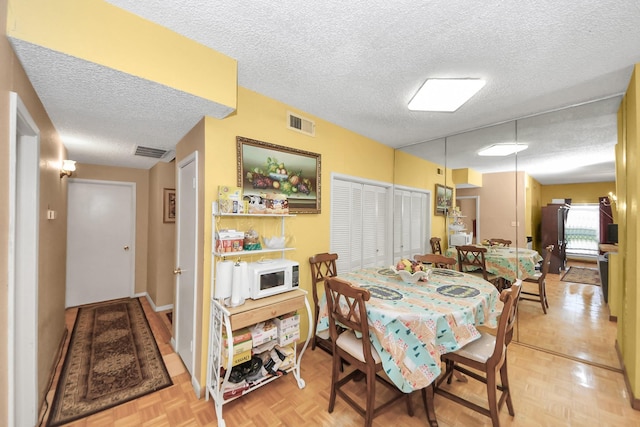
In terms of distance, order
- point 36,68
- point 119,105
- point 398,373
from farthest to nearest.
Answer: point 119,105
point 398,373
point 36,68

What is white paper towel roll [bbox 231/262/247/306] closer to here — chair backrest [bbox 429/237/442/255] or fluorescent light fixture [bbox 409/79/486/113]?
fluorescent light fixture [bbox 409/79/486/113]

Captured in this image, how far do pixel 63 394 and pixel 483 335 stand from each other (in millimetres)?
3398

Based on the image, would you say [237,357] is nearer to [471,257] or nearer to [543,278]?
[471,257]

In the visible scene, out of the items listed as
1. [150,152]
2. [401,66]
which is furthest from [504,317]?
[150,152]

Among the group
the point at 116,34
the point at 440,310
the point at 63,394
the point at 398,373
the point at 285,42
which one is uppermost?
the point at 285,42

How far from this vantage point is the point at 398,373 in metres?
1.57

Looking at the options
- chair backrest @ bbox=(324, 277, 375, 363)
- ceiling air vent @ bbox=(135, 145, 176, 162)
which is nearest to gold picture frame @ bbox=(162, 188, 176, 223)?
ceiling air vent @ bbox=(135, 145, 176, 162)

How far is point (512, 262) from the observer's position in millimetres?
2908

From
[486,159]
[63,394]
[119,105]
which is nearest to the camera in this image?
[119,105]

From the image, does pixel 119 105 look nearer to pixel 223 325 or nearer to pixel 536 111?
pixel 223 325

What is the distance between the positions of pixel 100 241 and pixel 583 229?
6.61 m

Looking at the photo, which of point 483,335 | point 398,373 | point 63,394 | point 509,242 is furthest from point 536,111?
point 63,394

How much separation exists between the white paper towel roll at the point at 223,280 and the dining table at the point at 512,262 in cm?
294

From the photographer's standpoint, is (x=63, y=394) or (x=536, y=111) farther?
(x=536, y=111)
